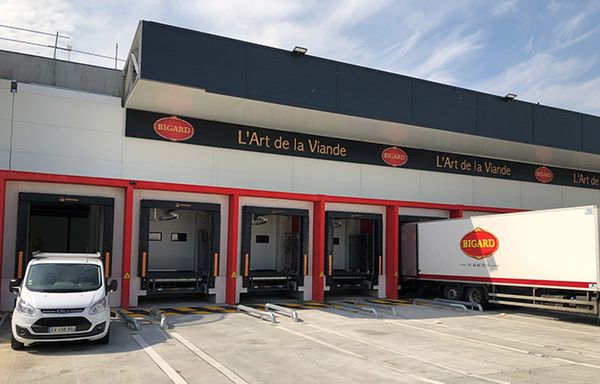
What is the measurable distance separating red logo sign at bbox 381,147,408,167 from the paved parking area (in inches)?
320

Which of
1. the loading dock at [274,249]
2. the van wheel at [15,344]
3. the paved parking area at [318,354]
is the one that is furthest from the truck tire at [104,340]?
the loading dock at [274,249]

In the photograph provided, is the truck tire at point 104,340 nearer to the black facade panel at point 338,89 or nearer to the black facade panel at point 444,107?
the black facade panel at point 338,89

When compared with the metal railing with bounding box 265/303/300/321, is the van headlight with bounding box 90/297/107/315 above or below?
above

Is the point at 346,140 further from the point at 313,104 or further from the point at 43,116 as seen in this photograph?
the point at 43,116

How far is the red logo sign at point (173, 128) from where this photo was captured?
642 inches

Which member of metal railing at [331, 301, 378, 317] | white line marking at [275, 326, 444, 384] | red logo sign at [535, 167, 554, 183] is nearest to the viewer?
white line marking at [275, 326, 444, 384]

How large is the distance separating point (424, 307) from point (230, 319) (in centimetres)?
679

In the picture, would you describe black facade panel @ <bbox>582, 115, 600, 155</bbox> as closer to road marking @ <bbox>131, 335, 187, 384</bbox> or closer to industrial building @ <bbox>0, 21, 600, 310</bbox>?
industrial building @ <bbox>0, 21, 600, 310</bbox>

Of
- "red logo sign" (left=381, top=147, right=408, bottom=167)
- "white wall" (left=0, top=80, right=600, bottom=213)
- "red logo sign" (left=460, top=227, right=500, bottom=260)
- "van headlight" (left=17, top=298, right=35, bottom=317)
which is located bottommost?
"van headlight" (left=17, top=298, right=35, bottom=317)

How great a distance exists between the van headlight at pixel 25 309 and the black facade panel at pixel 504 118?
1534 centimetres

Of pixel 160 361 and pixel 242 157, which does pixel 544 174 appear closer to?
pixel 242 157

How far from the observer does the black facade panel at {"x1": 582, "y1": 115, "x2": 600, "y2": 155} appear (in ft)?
70.6

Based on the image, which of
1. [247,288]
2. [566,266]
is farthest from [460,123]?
→ [247,288]

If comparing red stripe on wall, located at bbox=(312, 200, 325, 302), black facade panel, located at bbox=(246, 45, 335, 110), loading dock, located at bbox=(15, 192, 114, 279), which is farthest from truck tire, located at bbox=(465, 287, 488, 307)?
loading dock, located at bbox=(15, 192, 114, 279)
